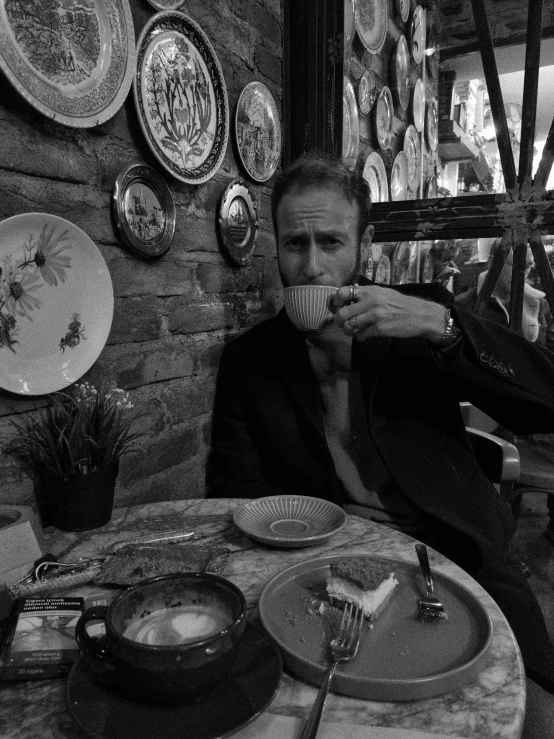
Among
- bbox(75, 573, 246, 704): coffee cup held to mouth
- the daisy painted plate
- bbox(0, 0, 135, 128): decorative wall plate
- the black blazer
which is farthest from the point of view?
the black blazer

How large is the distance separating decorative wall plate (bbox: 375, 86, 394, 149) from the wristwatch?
4.44 ft

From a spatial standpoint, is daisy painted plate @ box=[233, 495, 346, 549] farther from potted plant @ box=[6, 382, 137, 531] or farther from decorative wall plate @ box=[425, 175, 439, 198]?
decorative wall plate @ box=[425, 175, 439, 198]

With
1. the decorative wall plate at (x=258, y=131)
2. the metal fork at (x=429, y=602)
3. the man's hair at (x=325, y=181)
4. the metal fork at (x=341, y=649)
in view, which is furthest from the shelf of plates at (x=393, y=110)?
the metal fork at (x=341, y=649)

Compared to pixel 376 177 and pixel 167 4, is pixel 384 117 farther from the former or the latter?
pixel 167 4

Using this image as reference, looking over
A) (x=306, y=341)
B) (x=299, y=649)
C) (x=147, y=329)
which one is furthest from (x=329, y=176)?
(x=299, y=649)

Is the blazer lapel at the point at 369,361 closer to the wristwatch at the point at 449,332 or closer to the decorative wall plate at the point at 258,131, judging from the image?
the wristwatch at the point at 449,332

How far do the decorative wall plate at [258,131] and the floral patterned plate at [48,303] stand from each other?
0.89m

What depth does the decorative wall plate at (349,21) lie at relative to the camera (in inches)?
88.8

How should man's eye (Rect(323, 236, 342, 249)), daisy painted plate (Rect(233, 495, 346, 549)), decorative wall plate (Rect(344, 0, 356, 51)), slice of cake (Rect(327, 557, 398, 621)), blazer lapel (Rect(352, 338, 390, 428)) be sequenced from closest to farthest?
slice of cake (Rect(327, 557, 398, 621))
daisy painted plate (Rect(233, 495, 346, 549))
blazer lapel (Rect(352, 338, 390, 428))
man's eye (Rect(323, 236, 342, 249))
decorative wall plate (Rect(344, 0, 356, 51))

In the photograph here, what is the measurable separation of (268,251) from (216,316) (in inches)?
19.2

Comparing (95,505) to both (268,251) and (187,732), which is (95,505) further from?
(268,251)

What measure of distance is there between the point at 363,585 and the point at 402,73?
243cm

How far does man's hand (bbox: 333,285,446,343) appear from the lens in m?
1.36

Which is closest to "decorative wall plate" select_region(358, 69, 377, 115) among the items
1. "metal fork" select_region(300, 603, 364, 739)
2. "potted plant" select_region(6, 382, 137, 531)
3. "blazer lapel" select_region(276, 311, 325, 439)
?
"blazer lapel" select_region(276, 311, 325, 439)
